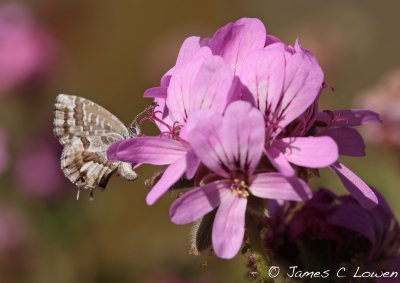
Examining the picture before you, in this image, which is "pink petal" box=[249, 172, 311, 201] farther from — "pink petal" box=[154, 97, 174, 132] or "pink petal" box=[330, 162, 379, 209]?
"pink petal" box=[154, 97, 174, 132]

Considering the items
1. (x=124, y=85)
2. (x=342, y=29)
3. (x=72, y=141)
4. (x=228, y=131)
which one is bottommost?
(x=124, y=85)

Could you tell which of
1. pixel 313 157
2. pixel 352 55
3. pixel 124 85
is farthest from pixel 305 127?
pixel 124 85

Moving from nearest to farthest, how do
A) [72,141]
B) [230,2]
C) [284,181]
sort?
[284,181], [72,141], [230,2]

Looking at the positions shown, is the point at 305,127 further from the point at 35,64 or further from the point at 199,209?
the point at 35,64

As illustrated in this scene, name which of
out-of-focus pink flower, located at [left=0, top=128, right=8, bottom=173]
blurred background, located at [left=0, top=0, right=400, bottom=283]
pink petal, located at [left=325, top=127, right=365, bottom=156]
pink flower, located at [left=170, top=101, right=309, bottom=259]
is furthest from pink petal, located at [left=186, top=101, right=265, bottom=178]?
out-of-focus pink flower, located at [left=0, top=128, right=8, bottom=173]

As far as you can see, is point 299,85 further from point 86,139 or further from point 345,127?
point 86,139

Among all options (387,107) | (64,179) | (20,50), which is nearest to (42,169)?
(64,179)
